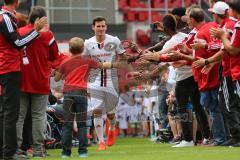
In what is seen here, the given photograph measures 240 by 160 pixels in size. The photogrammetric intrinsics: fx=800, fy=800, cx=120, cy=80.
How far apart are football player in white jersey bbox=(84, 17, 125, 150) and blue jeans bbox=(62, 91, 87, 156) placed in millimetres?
2589

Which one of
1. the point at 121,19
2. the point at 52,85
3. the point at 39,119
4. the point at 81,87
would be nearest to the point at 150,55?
the point at 81,87

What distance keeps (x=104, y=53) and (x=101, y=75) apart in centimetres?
43

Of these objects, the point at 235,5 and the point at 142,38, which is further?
the point at 142,38

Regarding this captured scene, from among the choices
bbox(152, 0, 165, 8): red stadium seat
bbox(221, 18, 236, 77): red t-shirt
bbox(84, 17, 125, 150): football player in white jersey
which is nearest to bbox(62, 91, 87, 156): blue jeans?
bbox(221, 18, 236, 77): red t-shirt

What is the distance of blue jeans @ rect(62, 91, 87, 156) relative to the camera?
1181 cm

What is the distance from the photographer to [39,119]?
40.2 ft

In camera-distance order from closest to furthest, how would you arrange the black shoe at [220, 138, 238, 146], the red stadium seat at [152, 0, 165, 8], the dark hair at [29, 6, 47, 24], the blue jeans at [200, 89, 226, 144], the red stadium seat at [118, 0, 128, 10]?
the dark hair at [29, 6, 47, 24] < the black shoe at [220, 138, 238, 146] < the blue jeans at [200, 89, 226, 144] < the red stadium seat at [118, 0, 128, 10] < the red stadium seat at [152, 0, 165, 8]

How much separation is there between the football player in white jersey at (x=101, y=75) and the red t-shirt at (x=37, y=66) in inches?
96.2

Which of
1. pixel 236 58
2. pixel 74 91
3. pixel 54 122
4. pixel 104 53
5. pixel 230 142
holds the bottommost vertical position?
pixel 230 142

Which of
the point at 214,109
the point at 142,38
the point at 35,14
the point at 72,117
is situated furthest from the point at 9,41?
the point at 142,38

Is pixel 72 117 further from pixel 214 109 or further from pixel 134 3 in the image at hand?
pixel 134 3

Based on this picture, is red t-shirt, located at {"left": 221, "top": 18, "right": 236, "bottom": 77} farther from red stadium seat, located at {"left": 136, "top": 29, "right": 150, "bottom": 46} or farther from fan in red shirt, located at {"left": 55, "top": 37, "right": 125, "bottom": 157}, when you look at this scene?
red stadium seat, located at {"left": 136, "top": 29, "right": 150, "bottom": 46}

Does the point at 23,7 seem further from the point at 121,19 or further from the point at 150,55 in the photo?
the point at 150,55

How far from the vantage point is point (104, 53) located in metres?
14.8
